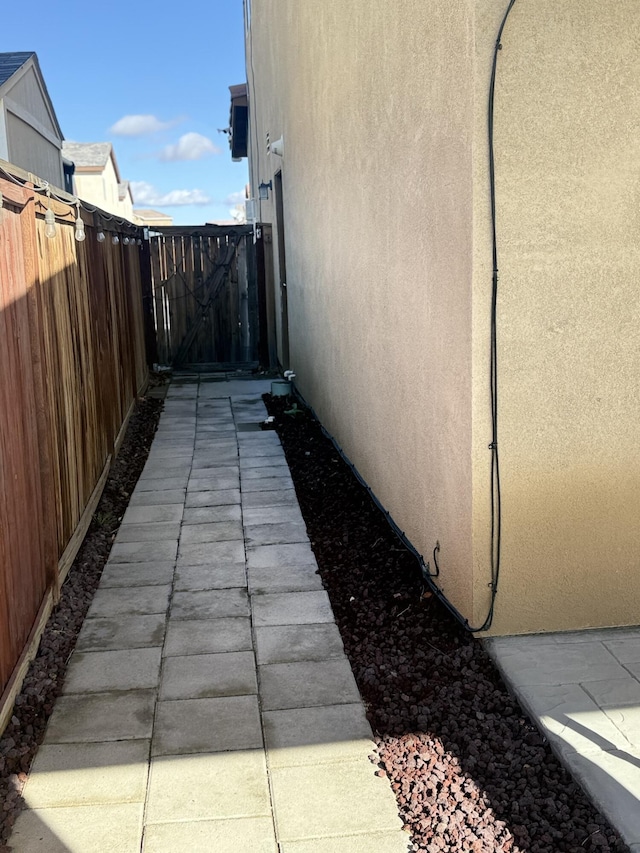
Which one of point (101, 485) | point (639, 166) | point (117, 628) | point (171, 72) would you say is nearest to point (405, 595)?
point (117, 628)

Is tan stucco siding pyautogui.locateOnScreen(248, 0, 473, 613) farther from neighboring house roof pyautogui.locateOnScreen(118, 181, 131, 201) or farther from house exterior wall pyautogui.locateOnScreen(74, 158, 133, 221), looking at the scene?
neighboring house roof pyautogui.locateOnScreen(118, 181, 131, 201)

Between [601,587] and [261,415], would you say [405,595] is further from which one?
[261,415]

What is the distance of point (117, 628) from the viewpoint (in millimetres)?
3900

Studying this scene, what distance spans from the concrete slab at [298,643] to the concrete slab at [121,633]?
1.63ft

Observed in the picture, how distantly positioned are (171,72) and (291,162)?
1949 inches

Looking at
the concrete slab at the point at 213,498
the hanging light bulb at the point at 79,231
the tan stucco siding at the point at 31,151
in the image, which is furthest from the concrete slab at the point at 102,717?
the tan stucco siding at the point at 31,151

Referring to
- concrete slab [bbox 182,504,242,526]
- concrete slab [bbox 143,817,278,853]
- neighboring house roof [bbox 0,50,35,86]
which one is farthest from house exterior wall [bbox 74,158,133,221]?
concrete slab [bbox 143,817,278,853]

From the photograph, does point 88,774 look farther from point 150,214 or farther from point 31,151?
point 150,214

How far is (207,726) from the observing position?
3.05 m

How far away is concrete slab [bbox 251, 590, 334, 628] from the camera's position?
3.96 m

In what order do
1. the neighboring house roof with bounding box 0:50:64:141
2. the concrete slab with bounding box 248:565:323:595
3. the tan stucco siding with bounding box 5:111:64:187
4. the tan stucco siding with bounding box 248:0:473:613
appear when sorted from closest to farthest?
the tan stucco siding with bounding box 248:0:473:613 → the concrete slab with bounding box 248:565:323:595 → the neighboring house roof with bounding box 0:50:64:141 → the tan stucco siding with bounding box 5:111:64:187

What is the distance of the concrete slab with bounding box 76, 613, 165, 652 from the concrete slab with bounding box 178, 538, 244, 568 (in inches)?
28.9

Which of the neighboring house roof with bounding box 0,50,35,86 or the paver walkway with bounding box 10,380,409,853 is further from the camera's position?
the neighboring house roof with bounding box 0,50,35,86

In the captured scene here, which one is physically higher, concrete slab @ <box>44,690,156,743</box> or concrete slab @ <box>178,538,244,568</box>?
concrete slab @ <box>178,538,244,568</box>
